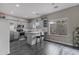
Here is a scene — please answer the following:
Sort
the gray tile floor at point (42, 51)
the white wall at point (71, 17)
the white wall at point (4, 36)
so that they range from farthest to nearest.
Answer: the white wall at point (71, 17) < the gray tile floor at point (42, 51) < the white wall at point (4, 36)

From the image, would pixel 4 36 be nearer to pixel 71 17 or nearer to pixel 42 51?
pixel 42 51

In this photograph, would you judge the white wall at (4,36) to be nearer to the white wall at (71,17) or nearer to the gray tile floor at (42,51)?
the gray tile floor at (42,51)

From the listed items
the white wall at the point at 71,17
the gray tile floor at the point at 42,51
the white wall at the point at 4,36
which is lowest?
the gray tile floor at the point at 42,51

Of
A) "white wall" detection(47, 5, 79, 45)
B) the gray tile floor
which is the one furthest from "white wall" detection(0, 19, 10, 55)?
"white wall" detection(47, 5, 79, 45)

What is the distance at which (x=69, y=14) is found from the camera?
4223 millimetres

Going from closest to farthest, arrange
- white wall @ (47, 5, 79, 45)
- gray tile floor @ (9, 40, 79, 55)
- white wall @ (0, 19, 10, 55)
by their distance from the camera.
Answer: white wall @ (0, 19, 10, 55), gray tile floor @ (9, 40, 79, 55), white wall @ (47, 5, 79, 45)

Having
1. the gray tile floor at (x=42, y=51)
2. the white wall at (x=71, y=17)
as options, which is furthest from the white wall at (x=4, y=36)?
the white wall at (x=71, y=17)

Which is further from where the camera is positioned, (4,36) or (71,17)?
(71,17)

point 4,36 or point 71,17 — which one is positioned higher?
point 71,17

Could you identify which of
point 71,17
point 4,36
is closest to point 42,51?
point 4,36

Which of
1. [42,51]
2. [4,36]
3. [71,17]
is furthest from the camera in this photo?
[71,17]

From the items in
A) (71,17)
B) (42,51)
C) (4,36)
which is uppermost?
(71,17)

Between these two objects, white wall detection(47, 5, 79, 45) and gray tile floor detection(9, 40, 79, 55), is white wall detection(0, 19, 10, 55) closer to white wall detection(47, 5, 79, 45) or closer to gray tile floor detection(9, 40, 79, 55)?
gray tile floor detection(9, 40, 79, 55)
